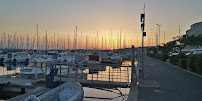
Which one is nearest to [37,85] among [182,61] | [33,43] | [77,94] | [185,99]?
[77,94]

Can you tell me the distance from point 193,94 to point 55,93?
7.47m

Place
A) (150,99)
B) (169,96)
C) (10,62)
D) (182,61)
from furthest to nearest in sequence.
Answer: (10,62), (182,61), (169,96), (150,99)

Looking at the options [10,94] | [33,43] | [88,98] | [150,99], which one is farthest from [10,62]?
[150,99]

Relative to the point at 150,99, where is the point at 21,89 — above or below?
below

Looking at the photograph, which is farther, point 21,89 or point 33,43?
point 33,43

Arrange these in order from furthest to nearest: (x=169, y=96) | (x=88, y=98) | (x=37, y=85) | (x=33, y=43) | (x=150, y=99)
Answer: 1. (x=33, y=43)
2. (x=37, y=85)
3. (x=88, y=98)
4. (x=169, y=96)
5. (x=150, y=99)

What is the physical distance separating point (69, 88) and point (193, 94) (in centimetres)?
678

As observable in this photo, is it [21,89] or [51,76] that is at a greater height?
[51,76]

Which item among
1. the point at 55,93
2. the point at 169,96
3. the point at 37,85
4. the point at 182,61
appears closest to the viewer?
the point at 169,96

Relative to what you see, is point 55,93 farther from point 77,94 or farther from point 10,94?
point 10,94

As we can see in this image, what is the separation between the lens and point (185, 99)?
7609 mm

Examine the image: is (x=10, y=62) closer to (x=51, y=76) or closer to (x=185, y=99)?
(x=51, y=76)

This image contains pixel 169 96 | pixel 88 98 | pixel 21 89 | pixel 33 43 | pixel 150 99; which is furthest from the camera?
pixel 33 43

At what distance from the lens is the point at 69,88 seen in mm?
9016
